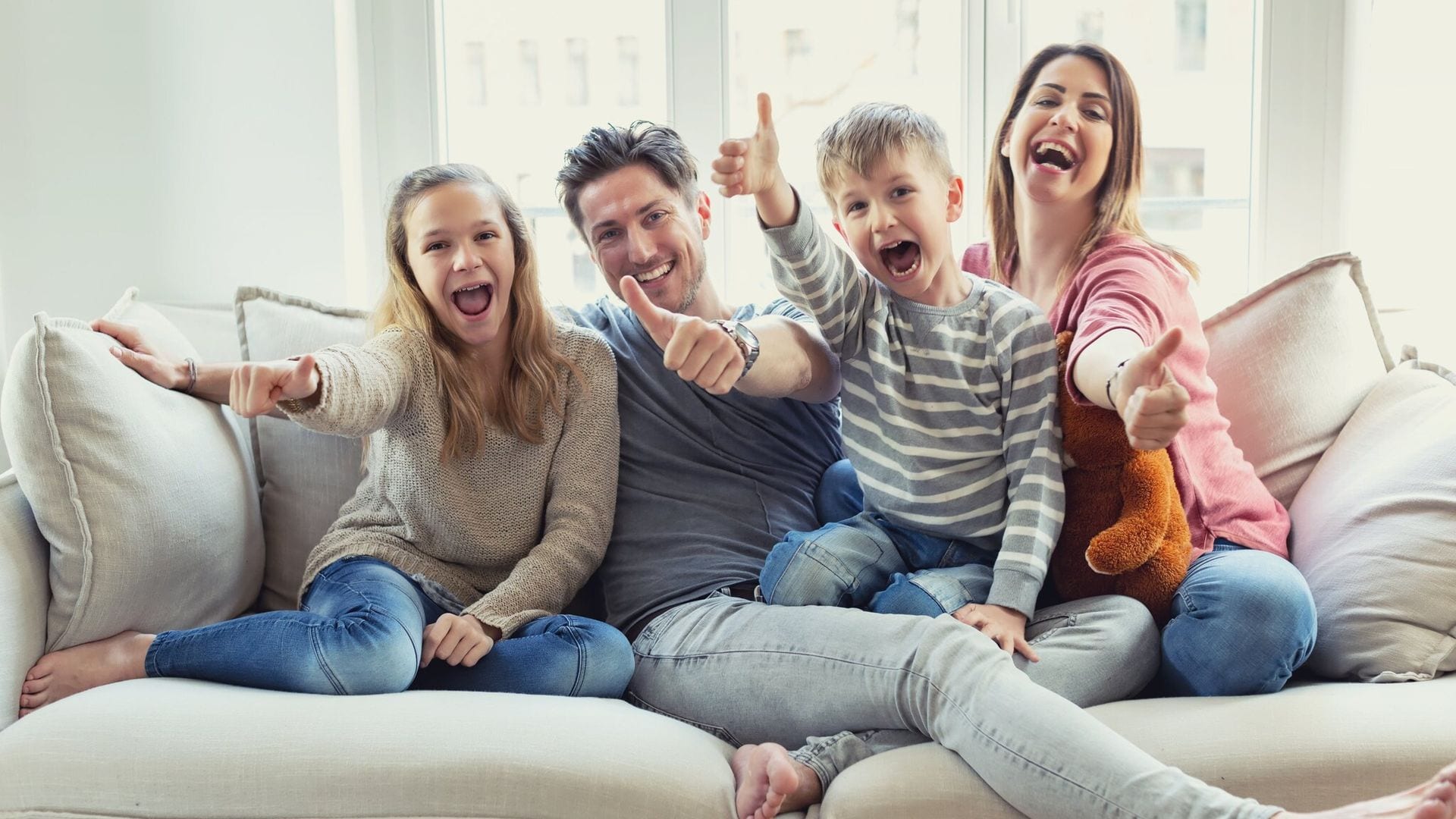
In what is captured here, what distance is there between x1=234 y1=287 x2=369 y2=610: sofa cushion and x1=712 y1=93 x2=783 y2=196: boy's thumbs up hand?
2.41 feet

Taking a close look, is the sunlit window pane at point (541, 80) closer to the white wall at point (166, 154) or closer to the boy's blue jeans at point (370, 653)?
the white wall at point (166, 154)

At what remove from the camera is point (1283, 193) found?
2.23 m

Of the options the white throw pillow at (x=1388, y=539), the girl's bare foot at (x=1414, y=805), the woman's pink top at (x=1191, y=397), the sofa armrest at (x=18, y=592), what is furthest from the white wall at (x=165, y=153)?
the girl's bare foot at (x=1414, y=805)

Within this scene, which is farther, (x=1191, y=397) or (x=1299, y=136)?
(x=1299, y=136)

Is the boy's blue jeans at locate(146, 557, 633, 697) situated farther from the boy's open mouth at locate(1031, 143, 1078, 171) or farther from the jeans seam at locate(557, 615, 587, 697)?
the boy's open mouth at locate(1031, 143, 1078, 171)

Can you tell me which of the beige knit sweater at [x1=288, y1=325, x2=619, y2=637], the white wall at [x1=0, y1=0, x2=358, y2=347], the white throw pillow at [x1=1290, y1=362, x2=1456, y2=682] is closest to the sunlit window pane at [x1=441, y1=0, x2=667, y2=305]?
the white wall at [x1=0, y1=0, x2=358, y2=347]

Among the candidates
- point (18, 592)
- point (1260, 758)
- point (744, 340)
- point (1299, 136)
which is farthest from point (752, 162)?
point (1299, 136)

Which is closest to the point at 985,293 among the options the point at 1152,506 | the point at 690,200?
the point at 1152,506

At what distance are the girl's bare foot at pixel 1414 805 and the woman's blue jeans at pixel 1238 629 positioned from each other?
20 centimetres

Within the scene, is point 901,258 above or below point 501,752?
above

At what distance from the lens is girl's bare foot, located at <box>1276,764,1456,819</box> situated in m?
0.98

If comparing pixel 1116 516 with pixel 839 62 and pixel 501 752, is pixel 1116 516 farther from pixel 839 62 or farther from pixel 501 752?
pixel 839 62

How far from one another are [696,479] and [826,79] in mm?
1010

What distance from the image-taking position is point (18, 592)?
1.31m
